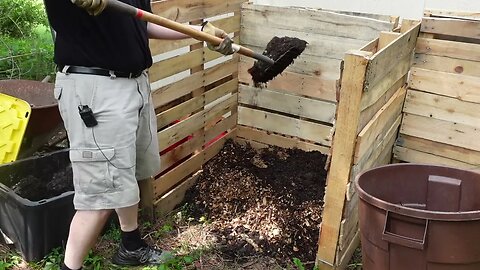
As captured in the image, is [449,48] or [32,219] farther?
[449,48]

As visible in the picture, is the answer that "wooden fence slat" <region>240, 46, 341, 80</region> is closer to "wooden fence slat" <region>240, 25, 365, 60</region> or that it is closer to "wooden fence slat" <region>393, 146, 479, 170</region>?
"wooden fence slat" <region>240, 25, 365, 60</region>

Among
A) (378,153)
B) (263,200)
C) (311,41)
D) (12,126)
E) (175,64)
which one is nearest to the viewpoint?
(378,153)

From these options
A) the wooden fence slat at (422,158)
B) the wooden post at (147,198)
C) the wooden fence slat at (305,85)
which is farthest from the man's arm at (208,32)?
the wooden fence slat at (422,158)

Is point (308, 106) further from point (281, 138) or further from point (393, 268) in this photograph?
point (393, 268)

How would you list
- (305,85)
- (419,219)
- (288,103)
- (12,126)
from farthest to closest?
(288,103) < (305,85) < (12,126) < (419,219)

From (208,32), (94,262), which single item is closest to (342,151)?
(208,32)

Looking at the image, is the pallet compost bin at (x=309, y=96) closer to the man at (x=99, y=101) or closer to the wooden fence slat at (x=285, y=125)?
the wooden fence slat at (x=285, y=125)

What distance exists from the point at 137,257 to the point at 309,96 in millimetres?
1741

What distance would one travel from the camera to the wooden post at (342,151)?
231 centimetres

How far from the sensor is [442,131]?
3.18 m

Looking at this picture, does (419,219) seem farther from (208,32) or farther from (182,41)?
(182,41)

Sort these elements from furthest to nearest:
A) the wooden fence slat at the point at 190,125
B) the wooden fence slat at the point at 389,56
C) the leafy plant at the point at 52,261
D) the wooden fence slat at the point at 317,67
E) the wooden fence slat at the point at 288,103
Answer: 1. the wooden fence slat at the point at 288,103
2. the wooden fence slat at the point at 317,67
3. the wooden fence slat at the point at 190,125
4. the leafy plant at the point at 52,261
5. the wooden fence slat at the point at 389,56

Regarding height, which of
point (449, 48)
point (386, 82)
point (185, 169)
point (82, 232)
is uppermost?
point (449, 48)

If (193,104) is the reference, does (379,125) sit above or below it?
above
